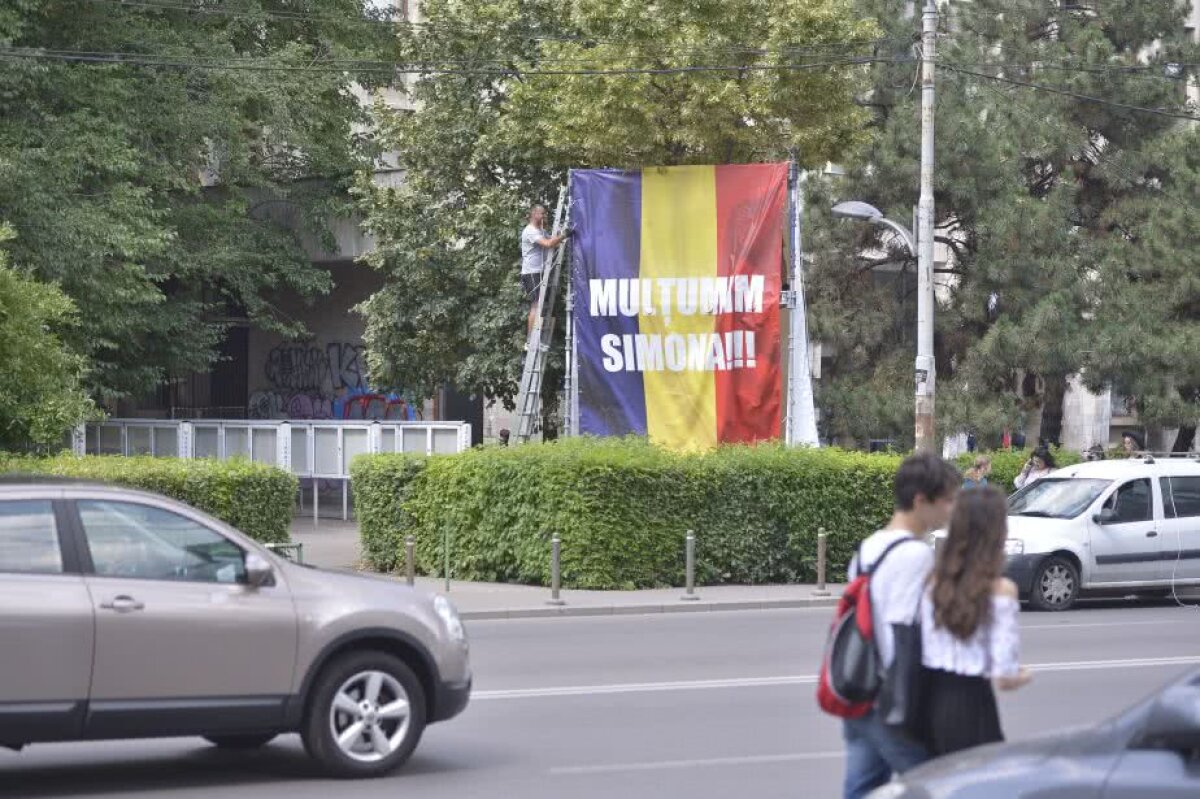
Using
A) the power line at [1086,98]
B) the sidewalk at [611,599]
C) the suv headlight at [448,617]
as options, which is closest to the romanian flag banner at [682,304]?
the sidewalk at [611,599]

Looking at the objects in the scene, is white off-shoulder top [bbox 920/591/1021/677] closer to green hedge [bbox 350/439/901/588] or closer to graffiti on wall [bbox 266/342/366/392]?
green hedge [bbox 350/439/901/588]

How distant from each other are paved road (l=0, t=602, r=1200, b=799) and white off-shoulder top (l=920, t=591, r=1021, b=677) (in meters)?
3.69

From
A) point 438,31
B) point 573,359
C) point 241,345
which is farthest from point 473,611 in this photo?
point 241,345

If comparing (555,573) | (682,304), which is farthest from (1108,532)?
(682,304)

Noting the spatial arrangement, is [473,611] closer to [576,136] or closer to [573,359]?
[573,359]

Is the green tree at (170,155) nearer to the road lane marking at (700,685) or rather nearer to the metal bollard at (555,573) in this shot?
the metal bollard at (555,573)

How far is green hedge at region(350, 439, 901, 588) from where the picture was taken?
71.2 feet

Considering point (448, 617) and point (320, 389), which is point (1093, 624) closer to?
point (448, 617)

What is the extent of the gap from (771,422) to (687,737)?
13.7m

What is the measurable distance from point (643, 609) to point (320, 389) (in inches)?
902

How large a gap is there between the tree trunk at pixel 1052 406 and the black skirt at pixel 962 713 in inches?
1012

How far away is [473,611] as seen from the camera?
63.1 ft

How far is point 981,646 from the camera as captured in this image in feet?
19.3

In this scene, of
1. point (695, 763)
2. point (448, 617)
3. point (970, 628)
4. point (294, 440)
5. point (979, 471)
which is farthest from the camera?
point (294, 440)
